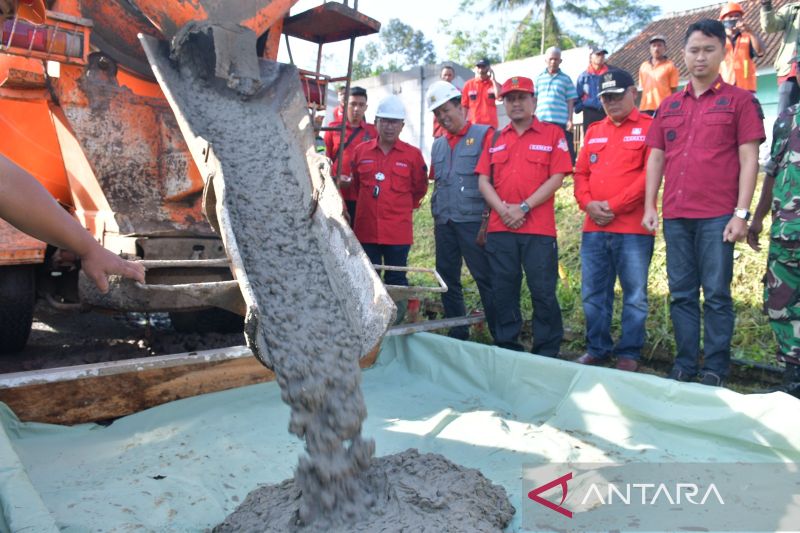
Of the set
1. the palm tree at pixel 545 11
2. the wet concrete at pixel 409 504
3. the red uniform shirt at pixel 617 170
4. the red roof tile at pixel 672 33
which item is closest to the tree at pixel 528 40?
the palm tree at pixel 545 11

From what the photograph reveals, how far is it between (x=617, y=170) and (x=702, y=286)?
968 mm

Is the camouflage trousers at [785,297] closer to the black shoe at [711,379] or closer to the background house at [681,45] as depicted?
the black shoe at [711,379]

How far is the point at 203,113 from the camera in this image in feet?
11.4

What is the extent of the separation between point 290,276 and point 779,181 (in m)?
2.59

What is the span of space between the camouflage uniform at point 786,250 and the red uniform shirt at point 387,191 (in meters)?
2.46

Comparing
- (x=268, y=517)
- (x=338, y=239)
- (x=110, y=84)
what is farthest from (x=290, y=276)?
(x=110, y=84)

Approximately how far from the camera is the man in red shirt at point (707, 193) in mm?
3412

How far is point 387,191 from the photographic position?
4.89 meters

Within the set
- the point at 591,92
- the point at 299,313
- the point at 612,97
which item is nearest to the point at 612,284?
the point at 612,97

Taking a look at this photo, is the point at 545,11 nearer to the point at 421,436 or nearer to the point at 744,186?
the point at 744,186

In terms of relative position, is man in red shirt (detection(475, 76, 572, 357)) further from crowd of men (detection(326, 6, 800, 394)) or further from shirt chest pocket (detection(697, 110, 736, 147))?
shirt chest pocket (detection(697, 110, 736, 147))

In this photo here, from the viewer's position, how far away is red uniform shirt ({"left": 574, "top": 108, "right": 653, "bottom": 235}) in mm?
3965

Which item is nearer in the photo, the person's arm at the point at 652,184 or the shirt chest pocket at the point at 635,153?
the person's arm at the point at 652,184

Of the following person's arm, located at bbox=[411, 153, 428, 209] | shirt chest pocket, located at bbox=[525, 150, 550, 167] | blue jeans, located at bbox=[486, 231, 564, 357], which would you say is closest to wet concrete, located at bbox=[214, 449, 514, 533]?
blue jeans, located at bbox=[486, 231, 564, 357]
